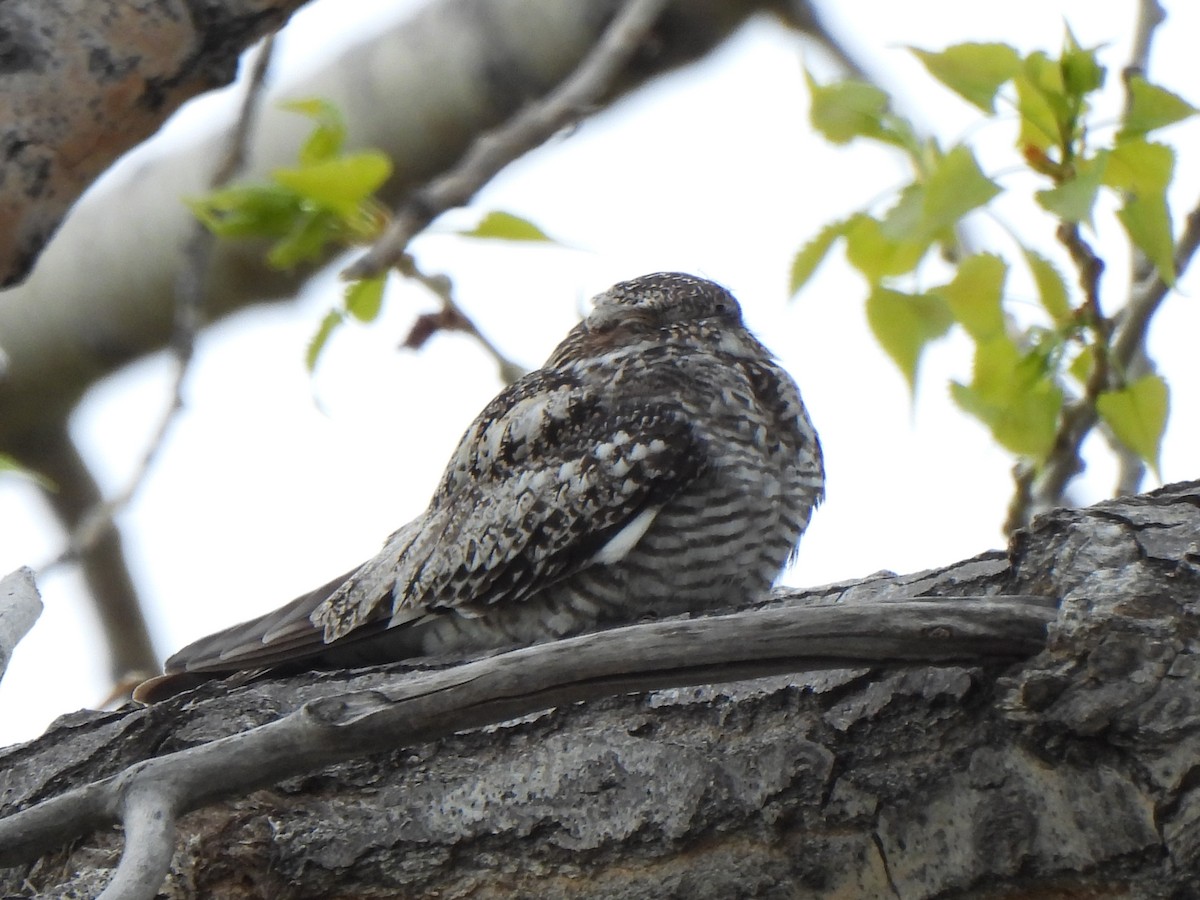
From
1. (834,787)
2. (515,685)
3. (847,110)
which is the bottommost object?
(834,787)

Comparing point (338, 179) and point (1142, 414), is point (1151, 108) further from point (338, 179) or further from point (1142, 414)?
point (338, 179)

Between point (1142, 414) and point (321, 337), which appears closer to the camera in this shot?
point (1142, 414)

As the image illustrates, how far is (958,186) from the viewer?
2406mm

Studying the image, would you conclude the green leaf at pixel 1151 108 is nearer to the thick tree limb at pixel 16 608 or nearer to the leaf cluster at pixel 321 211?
the leaf cluster at pixel 321 211

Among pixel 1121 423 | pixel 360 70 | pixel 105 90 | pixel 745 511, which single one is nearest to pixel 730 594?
pixel 745 511

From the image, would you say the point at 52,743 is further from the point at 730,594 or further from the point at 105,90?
the point at 730,594

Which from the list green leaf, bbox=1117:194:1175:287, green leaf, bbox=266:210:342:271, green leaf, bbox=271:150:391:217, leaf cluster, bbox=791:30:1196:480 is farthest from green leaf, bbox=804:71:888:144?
green leaf, bbox=266:210:342:271

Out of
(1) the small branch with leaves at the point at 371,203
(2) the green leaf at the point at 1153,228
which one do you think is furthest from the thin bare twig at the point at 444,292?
(2) the green leaf at the point at 1153,228

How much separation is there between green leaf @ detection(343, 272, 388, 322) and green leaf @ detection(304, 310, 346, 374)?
0.04 meters

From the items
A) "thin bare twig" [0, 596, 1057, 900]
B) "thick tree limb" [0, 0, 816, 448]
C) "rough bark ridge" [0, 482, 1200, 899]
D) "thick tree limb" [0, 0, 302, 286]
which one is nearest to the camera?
"thin bare twig" [0, 596, 1057, 900]

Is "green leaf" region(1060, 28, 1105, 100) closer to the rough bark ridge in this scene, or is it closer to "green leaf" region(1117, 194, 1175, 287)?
"green leaf" region(1117, 194, 1175, 287)

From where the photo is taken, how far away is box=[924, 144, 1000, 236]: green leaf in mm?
2400

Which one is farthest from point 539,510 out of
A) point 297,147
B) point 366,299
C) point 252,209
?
point 297,147

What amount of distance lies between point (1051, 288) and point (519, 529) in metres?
1.11
